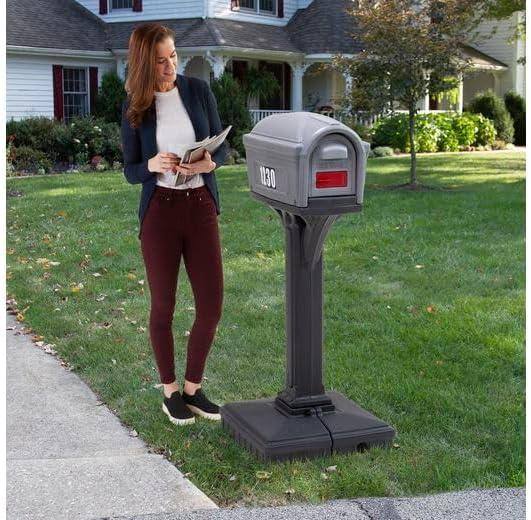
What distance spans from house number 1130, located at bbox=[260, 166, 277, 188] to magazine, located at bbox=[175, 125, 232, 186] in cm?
22

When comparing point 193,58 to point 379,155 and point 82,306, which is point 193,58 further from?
point 82,306

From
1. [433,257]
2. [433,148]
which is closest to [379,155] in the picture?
[433,148]

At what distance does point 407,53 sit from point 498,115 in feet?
40.5

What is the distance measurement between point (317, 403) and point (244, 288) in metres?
3.16

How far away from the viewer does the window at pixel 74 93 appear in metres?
21.8

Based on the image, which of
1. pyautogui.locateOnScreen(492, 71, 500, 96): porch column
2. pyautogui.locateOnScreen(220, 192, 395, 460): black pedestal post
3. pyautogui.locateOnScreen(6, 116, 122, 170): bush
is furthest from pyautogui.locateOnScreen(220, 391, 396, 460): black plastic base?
pyautogui.locateOnScreen(492, 71, 500, 96): porch column

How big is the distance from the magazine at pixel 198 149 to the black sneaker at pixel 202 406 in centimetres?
109

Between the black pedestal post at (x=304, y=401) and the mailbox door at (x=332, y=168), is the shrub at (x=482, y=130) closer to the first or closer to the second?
the black pedestal post at (x=304, y=401)

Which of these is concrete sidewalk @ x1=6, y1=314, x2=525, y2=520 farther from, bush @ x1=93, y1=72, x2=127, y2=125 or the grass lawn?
bush @ x1=93, y1=72, x2=127, y2=125

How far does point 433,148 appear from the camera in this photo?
22719mm

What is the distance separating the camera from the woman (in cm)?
406

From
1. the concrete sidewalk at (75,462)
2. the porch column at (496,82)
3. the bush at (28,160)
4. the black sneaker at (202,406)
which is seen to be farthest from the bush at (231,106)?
the black sneaker at (202,406)

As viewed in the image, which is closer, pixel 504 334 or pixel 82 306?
pixel 504 334

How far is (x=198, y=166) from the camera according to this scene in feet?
13.2
